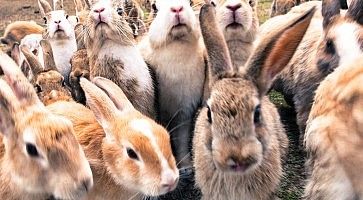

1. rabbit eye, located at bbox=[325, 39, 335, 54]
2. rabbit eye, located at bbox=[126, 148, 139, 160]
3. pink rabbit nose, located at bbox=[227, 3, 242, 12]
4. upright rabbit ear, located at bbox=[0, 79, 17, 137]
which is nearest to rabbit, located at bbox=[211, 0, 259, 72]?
pink rabbit nose, located at bbox=[227, 3, 242, 12]

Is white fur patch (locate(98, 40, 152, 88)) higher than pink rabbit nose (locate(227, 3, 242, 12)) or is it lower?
lower

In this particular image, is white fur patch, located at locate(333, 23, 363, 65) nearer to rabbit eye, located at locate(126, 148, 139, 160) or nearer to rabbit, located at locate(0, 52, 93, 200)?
rabbit eye, located at locate(126, 148, 139, 160)

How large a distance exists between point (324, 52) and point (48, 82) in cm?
227

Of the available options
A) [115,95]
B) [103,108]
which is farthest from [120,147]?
[115,95]

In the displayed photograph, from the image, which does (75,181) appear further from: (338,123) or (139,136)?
(338,123)

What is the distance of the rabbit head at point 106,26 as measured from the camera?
470 cm

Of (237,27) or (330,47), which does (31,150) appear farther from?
(330,47)

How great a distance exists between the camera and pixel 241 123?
3396 mm

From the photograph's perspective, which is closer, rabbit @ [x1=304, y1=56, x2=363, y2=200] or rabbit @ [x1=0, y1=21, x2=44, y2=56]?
rabbit @ [x1=304, y1=56, x2=363, y2=200]

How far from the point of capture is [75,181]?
347 cm

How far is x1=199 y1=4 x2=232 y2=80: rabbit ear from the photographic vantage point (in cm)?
378

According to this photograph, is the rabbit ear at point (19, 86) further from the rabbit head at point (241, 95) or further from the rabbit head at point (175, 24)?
the rabbit head at point (175, 24)

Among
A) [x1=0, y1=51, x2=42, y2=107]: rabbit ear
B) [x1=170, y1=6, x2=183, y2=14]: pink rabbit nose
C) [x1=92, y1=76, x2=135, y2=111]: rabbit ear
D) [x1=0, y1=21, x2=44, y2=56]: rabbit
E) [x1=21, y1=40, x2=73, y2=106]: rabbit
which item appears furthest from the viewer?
[x1=0, y1=21, x2=44, y2=56]: rabbit

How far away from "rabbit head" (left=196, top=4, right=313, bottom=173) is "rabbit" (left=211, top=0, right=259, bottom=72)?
0.99 metres
